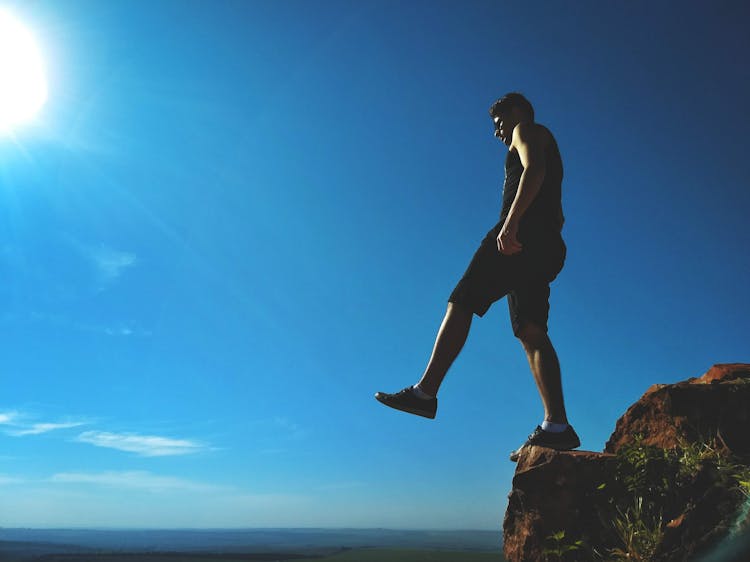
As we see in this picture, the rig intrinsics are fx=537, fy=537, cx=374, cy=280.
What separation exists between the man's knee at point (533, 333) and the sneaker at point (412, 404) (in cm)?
115

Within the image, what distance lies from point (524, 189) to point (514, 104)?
1180mm

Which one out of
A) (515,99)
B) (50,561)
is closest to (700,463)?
(515,99)

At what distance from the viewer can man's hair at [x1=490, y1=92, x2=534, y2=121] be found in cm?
593

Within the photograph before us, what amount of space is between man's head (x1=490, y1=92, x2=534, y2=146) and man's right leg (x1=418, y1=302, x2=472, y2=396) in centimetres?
207

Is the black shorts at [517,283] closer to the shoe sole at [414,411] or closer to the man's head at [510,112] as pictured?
the shoe sole at [414,411]

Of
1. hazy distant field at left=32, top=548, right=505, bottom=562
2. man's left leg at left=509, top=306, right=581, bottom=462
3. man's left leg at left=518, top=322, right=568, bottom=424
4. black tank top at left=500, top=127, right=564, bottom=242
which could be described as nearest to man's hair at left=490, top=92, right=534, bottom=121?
black tank top at left=500, top=127, right=564, bottom=242

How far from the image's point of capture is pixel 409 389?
556 centimetres

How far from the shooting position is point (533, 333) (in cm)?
555

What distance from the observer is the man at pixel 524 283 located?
5.43 meters

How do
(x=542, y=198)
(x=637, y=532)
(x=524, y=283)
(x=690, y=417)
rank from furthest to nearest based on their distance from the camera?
(x=542, y=198) < (x=524, y=283) < (x=690, y=417) < (x=637, y=532)

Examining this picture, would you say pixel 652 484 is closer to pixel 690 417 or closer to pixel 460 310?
pixel 690 417

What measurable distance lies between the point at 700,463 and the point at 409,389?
2612 millimetres

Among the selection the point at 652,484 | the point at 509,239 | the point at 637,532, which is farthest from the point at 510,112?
the point at 637,532

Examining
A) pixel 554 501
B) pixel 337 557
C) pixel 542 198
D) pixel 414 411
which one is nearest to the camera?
pixel 554 501
